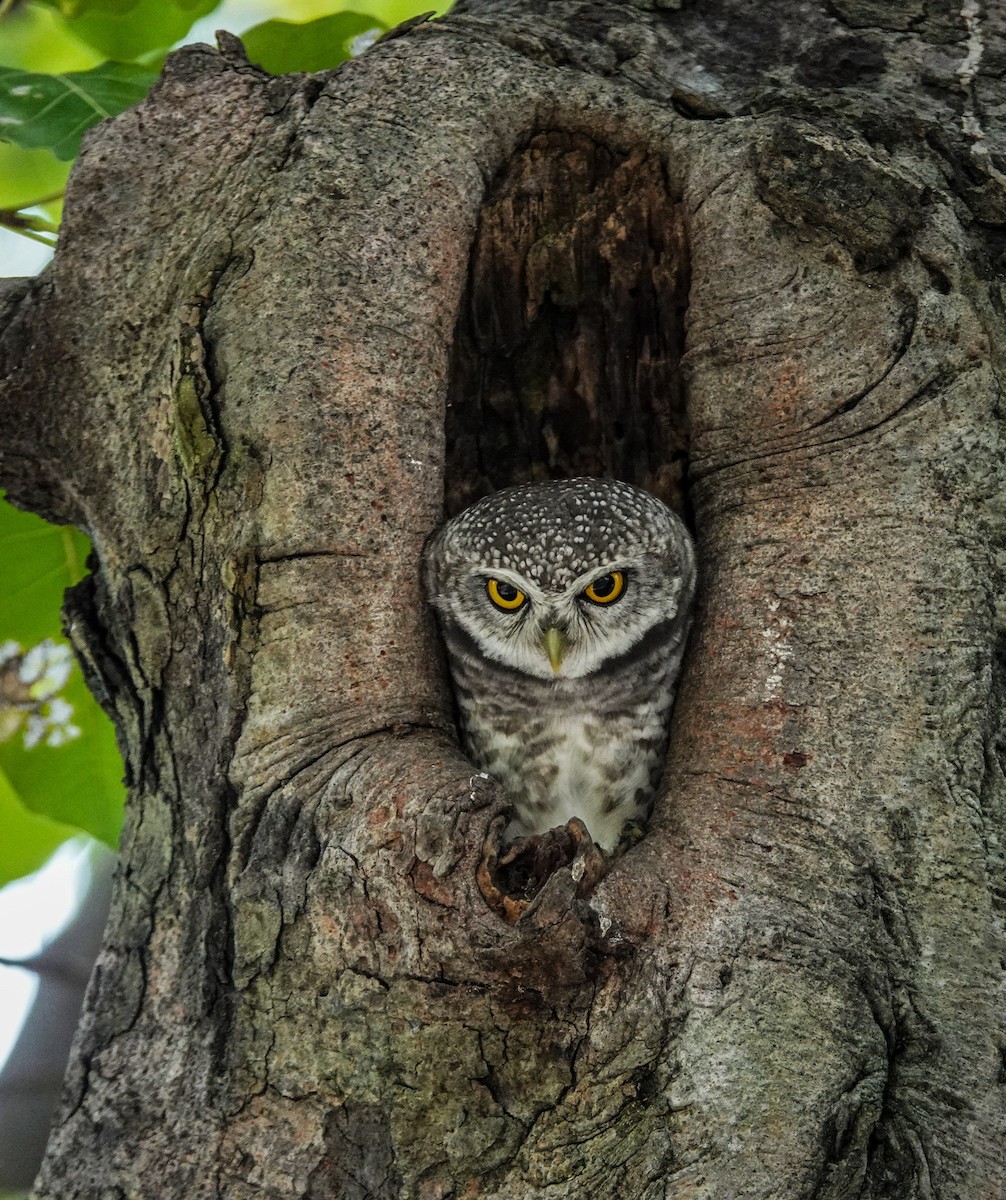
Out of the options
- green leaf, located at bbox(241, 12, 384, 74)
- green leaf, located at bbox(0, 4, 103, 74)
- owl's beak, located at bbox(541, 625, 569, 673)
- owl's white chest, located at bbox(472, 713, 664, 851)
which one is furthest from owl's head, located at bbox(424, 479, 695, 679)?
green leaf, located at bbox(0, 4, 103, 74)

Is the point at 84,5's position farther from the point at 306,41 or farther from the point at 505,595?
the point at 505,595

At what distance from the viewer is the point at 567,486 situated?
9.76 feet

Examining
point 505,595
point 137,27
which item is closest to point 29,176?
point 137,27

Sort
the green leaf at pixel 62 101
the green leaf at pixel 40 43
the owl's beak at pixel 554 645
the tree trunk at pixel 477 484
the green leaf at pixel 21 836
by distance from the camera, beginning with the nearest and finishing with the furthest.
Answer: the tree trunk at pixel 477 484
the green leaf at pixel 62 101
the owl's beak at pixel 554 645
the green leaf at pixel 40 43
the green leaf at pixel 21 836

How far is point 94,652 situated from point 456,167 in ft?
4.41

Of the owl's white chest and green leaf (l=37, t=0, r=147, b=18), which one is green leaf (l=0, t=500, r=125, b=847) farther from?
green leaf (l=37, t=0, r=147, b=18)

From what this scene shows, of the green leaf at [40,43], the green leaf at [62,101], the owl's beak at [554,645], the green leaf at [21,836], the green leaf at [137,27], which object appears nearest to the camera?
the green leaf at [62,101]

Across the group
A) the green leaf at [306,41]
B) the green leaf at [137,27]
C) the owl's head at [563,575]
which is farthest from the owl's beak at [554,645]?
the green leaf at [137,27]

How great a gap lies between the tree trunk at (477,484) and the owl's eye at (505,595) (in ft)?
1.11

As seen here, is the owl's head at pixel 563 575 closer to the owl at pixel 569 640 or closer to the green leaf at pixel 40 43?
the owl at pixel 569 640

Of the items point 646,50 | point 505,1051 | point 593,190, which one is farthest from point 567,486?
point 505,1051

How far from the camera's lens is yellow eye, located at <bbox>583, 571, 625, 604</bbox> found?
120 inches

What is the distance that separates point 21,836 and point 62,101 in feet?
6.85

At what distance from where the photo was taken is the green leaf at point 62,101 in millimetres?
2871
